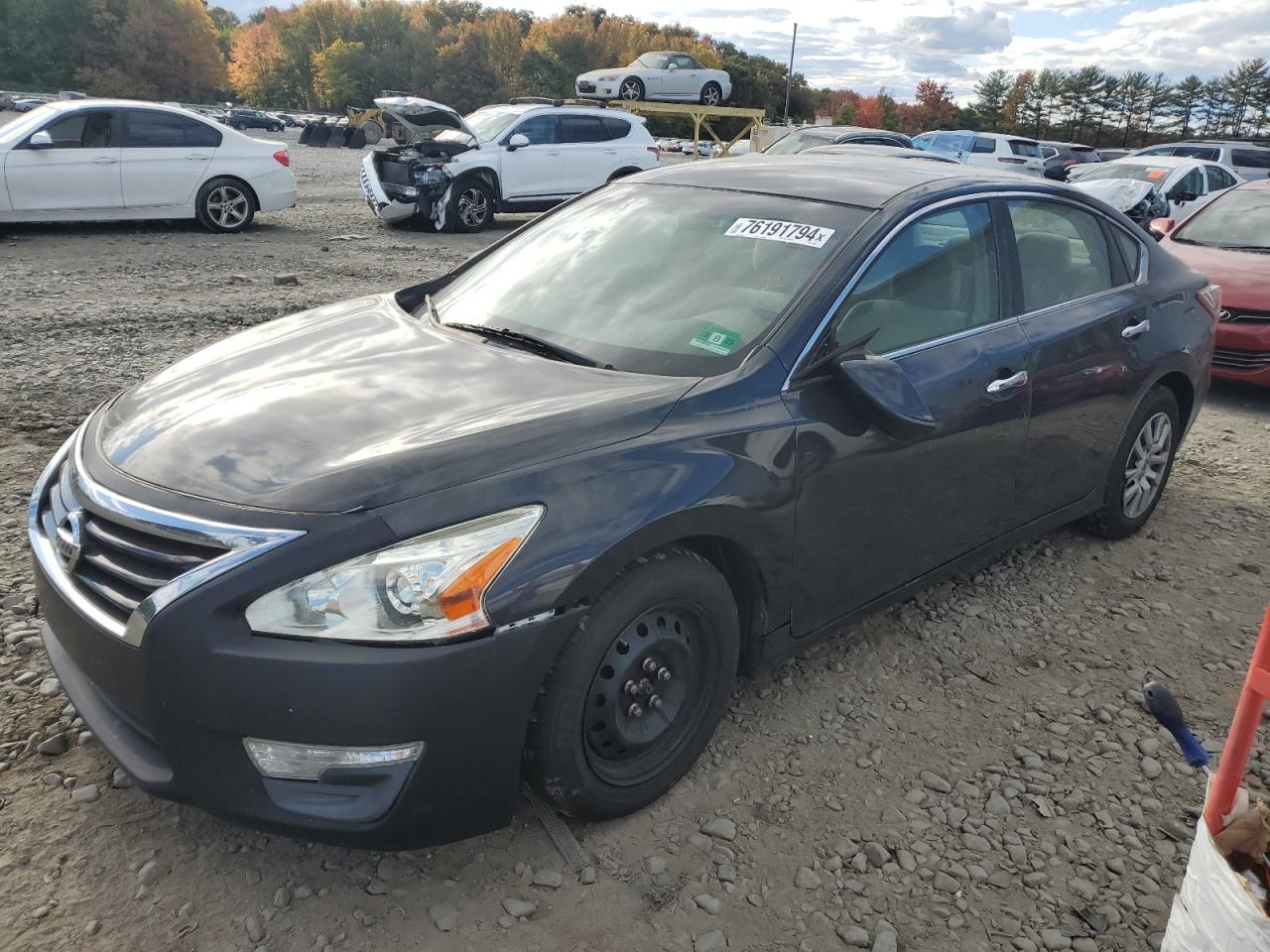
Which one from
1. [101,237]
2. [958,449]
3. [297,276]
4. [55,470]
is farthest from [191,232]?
[958,449]

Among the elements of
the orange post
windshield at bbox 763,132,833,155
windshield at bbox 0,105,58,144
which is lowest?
the orange post

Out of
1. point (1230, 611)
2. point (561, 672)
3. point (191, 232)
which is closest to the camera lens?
point (561, 672)

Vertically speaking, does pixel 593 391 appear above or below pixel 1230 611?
above

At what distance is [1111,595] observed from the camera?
408 centimetres

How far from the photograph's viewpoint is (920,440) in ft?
10.0

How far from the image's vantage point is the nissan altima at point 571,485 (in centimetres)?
209

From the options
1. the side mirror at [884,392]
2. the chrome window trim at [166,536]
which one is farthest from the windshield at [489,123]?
the chrome window trim at [166,536]

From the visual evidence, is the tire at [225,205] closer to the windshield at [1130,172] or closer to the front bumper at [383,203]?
the front bumper at [383,203]

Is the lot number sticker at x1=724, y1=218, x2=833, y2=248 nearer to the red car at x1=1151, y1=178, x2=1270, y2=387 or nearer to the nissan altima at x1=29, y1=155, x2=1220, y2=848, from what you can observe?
the nissan altima at x1=29, y1=155, x2=1220, y2=848

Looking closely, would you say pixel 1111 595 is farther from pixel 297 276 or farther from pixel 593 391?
pixel 297 276

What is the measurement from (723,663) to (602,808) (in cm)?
50

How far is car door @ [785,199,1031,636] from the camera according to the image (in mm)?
2854

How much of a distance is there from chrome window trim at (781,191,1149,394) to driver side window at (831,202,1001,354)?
2cm

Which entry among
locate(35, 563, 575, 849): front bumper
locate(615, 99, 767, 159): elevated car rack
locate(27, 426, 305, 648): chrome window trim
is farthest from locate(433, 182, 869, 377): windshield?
locate(615, 99, 767, 159): elevated car rack
